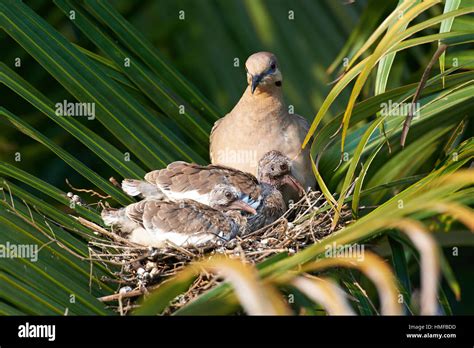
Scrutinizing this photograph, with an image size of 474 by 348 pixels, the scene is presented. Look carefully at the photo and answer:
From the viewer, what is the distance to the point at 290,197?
525 cm

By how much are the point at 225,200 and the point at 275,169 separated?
1.64 ft

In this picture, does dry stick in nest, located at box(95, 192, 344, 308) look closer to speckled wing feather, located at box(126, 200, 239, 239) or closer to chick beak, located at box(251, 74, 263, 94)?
speckled wing feather, located at box(126, 200, 239, 239)

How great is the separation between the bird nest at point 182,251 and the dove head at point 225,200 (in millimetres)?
162

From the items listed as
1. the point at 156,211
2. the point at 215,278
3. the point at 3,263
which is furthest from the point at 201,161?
the point at 3,263

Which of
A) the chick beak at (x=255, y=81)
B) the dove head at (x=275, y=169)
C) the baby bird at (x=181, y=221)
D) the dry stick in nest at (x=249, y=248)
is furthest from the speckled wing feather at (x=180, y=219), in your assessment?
the chick beak at (x=255, y=81)

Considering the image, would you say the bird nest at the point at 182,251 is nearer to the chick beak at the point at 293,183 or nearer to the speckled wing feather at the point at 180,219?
the speckled wing feather at the point at 180,219

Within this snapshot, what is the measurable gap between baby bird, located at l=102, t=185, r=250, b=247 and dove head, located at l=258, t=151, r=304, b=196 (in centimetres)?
42

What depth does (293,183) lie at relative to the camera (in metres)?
5.13

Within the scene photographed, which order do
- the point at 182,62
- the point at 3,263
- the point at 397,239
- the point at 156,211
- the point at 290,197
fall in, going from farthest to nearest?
the point at 290,197
the point at 182,62
the point at 156,211
the point at 397,239
the point at 3,263

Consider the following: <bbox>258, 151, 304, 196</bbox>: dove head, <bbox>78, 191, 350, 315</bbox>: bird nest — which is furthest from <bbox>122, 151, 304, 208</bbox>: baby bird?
<bbox>78, 191, 350, 315</bbox>: bird nest

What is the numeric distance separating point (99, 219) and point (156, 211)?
307 mm

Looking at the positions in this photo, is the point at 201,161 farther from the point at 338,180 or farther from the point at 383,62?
the point at 383,62

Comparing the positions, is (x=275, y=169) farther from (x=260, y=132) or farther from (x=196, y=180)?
(x=196, y=180)

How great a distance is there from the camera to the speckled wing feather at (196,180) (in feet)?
14.8
